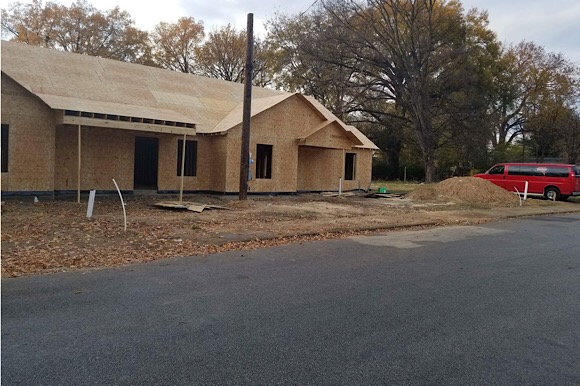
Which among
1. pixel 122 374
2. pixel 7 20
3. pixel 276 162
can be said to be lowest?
pixel 122 374

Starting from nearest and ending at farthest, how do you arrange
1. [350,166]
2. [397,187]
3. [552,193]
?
[552,193] < [350,166] < [397,187]

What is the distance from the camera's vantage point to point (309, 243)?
34.8ft

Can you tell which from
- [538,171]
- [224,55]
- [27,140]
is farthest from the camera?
[224,55]

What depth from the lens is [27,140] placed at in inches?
621

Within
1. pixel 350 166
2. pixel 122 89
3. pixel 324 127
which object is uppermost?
pixel 122 89

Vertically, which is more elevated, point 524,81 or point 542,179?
point 524,81

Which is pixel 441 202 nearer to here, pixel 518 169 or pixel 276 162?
pixel 518 169

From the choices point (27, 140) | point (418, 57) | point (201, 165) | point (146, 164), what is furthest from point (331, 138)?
point (418, 57)


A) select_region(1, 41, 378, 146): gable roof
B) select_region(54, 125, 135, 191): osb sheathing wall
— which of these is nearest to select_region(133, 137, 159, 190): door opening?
select_region(54, 125, 135, 191): osb sheathing wall

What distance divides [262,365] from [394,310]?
2222 millimetres

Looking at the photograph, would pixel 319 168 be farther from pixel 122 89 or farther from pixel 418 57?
pixel 418 57

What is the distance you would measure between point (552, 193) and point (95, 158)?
2402 centimetres

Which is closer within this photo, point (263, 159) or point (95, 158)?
point (95, 158)

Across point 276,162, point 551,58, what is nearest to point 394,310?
point 276,162
